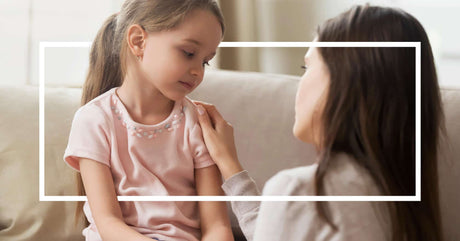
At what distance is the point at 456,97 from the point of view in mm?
1091

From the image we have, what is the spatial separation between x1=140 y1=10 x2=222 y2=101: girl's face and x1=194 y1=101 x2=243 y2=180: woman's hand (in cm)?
5

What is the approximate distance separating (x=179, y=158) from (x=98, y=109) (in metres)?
0.13

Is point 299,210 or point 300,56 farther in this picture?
point 300,56

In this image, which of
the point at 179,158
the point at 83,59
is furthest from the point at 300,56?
the point at 83,59

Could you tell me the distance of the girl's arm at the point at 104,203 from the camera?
0.81m

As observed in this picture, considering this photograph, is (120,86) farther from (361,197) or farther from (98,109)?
(361,197)

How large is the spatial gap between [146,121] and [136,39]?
11 cm

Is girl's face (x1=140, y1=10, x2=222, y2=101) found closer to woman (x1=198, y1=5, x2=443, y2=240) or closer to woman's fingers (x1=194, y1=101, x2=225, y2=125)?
woman's fingers (x1=194, y1=101, x2=225, y2=125)

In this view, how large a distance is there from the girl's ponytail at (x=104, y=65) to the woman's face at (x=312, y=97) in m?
0.26

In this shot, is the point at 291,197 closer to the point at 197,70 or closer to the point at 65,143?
the point at 197,70

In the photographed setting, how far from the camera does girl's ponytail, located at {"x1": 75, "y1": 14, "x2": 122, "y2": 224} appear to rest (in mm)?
831

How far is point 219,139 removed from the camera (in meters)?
0.84

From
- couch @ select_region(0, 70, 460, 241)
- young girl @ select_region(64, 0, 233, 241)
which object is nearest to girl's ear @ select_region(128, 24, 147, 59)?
young girl @ select_region(64, 0, 233, 241)

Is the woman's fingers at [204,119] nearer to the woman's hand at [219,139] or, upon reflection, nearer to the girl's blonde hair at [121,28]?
the woman's hand at [219,139]
